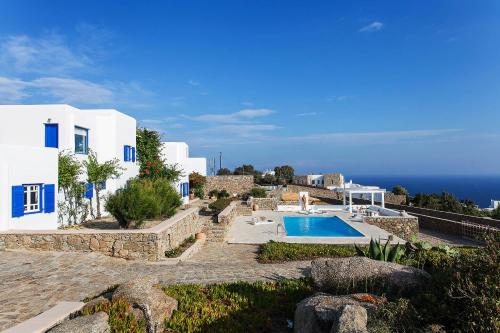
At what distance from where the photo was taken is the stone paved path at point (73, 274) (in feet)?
23.6

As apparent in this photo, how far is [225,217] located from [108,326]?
12781 mm

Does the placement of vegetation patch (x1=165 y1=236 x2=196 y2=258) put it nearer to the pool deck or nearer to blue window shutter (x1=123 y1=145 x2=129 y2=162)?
the pool deck

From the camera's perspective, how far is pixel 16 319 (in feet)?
20.5

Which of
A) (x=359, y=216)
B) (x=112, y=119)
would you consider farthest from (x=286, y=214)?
(x=112, y=119)

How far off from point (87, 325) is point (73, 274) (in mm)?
4851

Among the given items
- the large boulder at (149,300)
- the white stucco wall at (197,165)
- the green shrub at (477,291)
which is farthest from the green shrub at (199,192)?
the green shrub at (477,291)

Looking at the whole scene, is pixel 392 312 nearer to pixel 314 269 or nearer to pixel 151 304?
pixel 314 269

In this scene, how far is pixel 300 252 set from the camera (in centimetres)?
1292

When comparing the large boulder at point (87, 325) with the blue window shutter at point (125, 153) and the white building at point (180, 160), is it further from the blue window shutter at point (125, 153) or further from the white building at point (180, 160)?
the white building at point (180, 160)

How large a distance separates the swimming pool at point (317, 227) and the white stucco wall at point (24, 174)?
1116 centimetres

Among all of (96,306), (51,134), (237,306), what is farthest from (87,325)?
(51,134)

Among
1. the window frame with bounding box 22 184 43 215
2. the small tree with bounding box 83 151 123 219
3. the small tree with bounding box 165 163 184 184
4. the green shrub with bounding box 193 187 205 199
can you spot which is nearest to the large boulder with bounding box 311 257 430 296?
the window frame with bounding box 22 184 43 215

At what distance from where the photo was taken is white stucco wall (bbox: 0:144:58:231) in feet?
41.8

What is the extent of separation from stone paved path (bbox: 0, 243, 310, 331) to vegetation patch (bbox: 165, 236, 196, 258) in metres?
1.68
